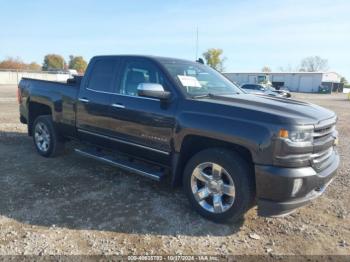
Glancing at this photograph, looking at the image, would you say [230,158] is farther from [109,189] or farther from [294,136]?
[109,189]

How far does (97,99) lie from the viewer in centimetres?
475

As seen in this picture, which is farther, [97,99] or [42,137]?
[42,137]

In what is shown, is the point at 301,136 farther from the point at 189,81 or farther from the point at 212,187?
the point at 189,81

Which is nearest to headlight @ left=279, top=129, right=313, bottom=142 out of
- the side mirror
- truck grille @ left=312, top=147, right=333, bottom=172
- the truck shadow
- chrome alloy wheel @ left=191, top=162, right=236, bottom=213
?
truck grille @ left=312, top=147, right=333, bottom=172

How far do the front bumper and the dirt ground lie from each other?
446mm

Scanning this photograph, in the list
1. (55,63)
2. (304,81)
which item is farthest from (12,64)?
(304,81)

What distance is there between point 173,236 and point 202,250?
0.38 meters

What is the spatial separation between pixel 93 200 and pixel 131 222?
80cm

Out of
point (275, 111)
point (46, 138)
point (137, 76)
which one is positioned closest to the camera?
point (275, 111)

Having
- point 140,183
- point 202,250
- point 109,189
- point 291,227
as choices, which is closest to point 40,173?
point 109,189

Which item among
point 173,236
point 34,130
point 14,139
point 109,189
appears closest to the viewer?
point 173,236

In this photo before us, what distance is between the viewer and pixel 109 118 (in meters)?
4.58

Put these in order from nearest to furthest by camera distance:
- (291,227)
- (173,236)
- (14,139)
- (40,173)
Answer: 1. (173,236)
2. (291,227)
3. (40,173)
4. (14,139)

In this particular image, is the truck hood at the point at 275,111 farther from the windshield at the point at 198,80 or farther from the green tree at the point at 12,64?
the green tree at the point at 12,64
